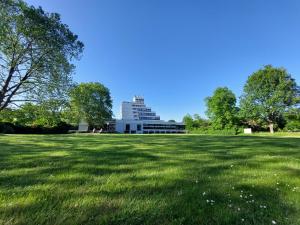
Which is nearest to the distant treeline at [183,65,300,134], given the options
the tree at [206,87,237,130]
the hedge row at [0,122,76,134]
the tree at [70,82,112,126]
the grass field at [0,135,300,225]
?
the tree at [206,87,237,130]

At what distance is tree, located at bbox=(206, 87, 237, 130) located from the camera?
5256 centimetres

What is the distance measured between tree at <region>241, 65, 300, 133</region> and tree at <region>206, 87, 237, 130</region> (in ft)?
27.4

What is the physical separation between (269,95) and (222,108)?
41.4 feet

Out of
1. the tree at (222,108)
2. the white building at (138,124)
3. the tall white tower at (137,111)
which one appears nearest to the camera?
the tree at (222,108)

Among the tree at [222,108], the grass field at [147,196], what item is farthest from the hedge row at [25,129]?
the grass field at [147,196]

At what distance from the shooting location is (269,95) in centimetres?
4288

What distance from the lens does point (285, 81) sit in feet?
139

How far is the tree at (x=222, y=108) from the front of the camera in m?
52.6

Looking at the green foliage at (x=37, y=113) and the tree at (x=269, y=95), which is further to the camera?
the tree at (x=269, y=95)

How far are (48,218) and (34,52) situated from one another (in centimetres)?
1668

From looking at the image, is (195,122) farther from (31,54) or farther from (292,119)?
(31,54)

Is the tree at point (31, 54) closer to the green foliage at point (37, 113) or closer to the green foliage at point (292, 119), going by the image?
the green foliage at point (37, 113)

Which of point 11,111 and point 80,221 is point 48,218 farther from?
point 11,111

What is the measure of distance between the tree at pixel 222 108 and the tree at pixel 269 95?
8.35m
